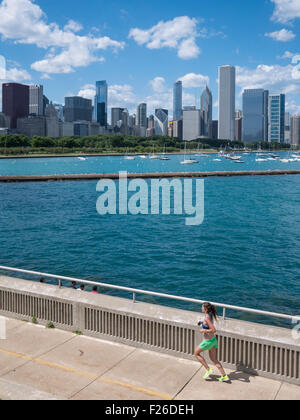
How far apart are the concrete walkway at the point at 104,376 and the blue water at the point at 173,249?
35.9 feet

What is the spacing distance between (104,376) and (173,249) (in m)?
25.8

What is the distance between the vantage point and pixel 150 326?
10852 millimetres

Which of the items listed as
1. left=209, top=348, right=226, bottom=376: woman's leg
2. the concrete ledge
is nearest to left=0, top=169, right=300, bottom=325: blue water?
the concrete ledge

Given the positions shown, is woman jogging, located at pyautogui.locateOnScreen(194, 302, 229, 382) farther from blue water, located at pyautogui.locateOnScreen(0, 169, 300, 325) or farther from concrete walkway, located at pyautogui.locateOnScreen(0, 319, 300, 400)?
blue water, located at pyautogui.locateOnScreen(0, 169, 300, 325)

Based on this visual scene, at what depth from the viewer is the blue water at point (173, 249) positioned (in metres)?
25.2

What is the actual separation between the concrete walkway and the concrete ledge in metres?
0.24

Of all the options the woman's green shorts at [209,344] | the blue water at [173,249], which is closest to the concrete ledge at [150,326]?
the woman's green shorts at [209,344]

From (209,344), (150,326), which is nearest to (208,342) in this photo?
(209,344)

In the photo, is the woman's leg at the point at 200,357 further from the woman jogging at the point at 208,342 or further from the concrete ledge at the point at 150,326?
the concrete ledge at the point at 150,326

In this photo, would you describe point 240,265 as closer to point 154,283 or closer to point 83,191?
point 154,283

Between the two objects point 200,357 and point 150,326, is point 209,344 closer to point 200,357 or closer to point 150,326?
point 200,357

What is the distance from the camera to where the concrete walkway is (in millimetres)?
8867

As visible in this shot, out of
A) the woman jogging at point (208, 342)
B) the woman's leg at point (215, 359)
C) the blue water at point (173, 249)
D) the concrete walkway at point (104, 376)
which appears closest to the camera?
the concrete walkway at point (104, 376)
